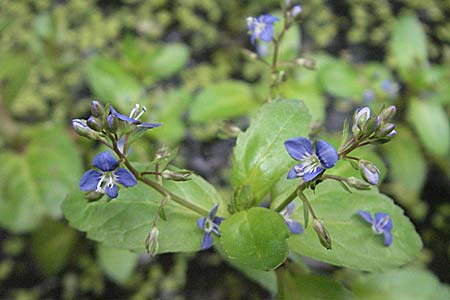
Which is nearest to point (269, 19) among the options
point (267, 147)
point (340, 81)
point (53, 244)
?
point (267, 147)

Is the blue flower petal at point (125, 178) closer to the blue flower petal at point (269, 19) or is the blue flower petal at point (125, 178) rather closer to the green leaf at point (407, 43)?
the blue flower petal at point (269, 19)

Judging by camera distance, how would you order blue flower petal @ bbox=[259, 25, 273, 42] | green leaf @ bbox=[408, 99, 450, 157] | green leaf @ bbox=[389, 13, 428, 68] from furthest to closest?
green leaf @ bbox=[389, 13, 428, 68] < green leaf @ bbox=[408, 99, 450, 157] < blue flower petal @ bbox=[259, 25, 273, 42]

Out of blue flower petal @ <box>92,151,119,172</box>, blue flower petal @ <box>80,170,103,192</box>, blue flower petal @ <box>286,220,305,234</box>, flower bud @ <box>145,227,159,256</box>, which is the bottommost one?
blue flower petal @ <box>286,220,305,234</box>

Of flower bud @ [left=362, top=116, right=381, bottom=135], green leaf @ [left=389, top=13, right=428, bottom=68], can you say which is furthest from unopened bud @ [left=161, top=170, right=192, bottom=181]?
green leaf @ [left=389, top=13, right=428, bottom=68]

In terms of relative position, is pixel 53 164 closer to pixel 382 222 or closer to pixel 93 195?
pixel 93 195

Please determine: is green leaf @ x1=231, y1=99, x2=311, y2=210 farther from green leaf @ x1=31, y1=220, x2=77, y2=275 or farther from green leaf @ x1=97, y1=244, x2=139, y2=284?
green leaf @ x1=31, y1=220, x2=77, y2=275

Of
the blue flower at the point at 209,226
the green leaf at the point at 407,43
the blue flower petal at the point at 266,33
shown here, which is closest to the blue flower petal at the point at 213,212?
the blue flower at the point at 209,226

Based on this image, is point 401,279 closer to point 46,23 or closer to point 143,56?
point 143,56
